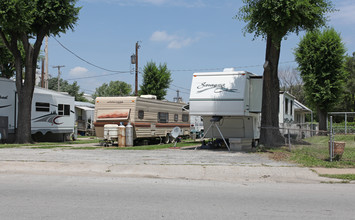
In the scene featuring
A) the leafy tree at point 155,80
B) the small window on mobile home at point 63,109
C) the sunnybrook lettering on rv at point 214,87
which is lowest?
the small window on mobile home at point 63,109

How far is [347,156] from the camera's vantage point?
12586mm

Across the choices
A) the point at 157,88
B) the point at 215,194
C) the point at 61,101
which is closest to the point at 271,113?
the point at 215,194

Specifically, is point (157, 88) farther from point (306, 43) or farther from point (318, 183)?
point (318, 183)

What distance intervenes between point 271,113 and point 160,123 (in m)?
8.48

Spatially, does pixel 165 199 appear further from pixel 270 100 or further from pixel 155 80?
pixel 155 80

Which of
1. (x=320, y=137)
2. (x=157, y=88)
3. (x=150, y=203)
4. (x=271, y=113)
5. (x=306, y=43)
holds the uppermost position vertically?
(x=306, y=43)

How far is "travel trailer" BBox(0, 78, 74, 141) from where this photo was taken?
821 inches

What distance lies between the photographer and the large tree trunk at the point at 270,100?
16094mm

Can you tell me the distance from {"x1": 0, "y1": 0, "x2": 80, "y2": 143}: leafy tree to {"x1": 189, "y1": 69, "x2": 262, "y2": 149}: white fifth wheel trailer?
9091 mm

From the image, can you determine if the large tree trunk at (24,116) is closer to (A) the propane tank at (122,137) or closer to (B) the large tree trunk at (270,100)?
(A) the propane tank at (122,137)

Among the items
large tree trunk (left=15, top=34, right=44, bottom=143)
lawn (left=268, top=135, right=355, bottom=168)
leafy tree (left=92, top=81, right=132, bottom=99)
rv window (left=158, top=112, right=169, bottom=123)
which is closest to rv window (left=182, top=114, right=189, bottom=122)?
rv window (left=158, top=112, right=169, bottom=123)

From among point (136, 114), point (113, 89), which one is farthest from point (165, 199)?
point (113, 89)

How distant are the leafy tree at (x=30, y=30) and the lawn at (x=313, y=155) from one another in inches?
539

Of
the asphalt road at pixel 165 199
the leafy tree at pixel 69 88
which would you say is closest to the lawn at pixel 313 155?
the asphalt road at pixel 165 199
